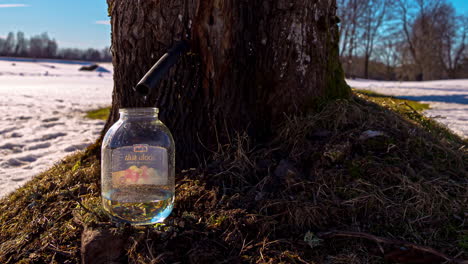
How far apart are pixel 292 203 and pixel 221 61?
975mm

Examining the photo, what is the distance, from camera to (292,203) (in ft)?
5.41

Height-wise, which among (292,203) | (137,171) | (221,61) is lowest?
(292,203)

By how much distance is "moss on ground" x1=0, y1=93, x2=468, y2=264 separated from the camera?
147cm

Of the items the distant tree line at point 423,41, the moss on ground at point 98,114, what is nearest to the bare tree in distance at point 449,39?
the distant tree line at point 423,41

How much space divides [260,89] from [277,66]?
0.18 meters

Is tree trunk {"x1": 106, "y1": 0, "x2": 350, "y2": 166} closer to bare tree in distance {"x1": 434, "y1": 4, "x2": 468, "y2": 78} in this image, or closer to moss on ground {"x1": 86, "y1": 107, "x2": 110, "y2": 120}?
moss on ground {"x1": 86, "y1": 107, "x2": 110, "y2": 120}

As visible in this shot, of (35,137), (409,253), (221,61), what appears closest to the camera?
(409,253)

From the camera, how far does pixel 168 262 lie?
1.41 m

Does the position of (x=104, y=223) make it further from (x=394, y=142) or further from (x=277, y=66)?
(x=394, y=142)

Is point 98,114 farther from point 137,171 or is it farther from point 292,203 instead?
point 292,203

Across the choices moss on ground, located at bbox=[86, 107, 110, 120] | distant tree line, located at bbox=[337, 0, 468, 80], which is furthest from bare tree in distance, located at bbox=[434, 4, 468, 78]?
moss on ground, located at bbox=[86, 107, 110, 120]

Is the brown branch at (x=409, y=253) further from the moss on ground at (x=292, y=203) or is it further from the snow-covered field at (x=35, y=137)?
the snow-covered field at (x=35, y=137)

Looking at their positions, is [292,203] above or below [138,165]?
below

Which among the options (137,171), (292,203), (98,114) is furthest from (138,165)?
(98,114)
